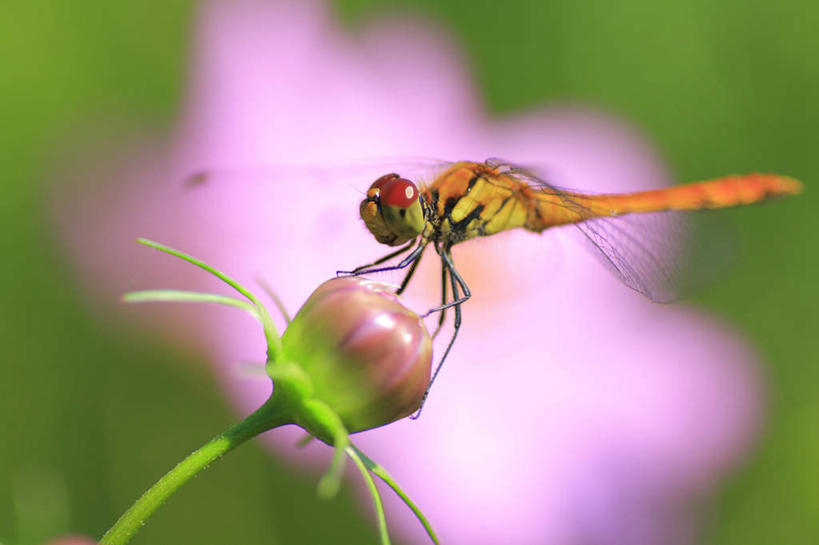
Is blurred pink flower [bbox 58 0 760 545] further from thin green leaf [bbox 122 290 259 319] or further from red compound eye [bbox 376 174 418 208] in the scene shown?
thin green leaf [bbox 122 290 259 319]

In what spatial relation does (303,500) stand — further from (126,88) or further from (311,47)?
(311,47)

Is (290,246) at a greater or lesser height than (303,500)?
greater

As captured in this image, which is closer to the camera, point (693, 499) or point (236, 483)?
point (236, 483)

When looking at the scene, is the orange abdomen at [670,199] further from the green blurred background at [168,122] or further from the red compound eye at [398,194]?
the red compound eye at [398,194]

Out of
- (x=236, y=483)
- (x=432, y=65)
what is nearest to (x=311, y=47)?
(x=432, y=65)

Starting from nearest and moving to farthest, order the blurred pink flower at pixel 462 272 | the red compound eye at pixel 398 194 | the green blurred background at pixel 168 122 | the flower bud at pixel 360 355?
the flower bud at pixel 360 355, the red compound eye at pixel 398 194, the green blurred background at pixel 168 122, the blurred pink flower at pixel 462 272

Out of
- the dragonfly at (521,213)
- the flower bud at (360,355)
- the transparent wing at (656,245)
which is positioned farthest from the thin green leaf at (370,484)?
the transparent wing at (656,245)

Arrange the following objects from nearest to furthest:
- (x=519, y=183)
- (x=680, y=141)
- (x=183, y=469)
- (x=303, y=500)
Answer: (x=183, y=469) < (x=519, y=183) < (x=303, y=500) < (x=680, y=141)
